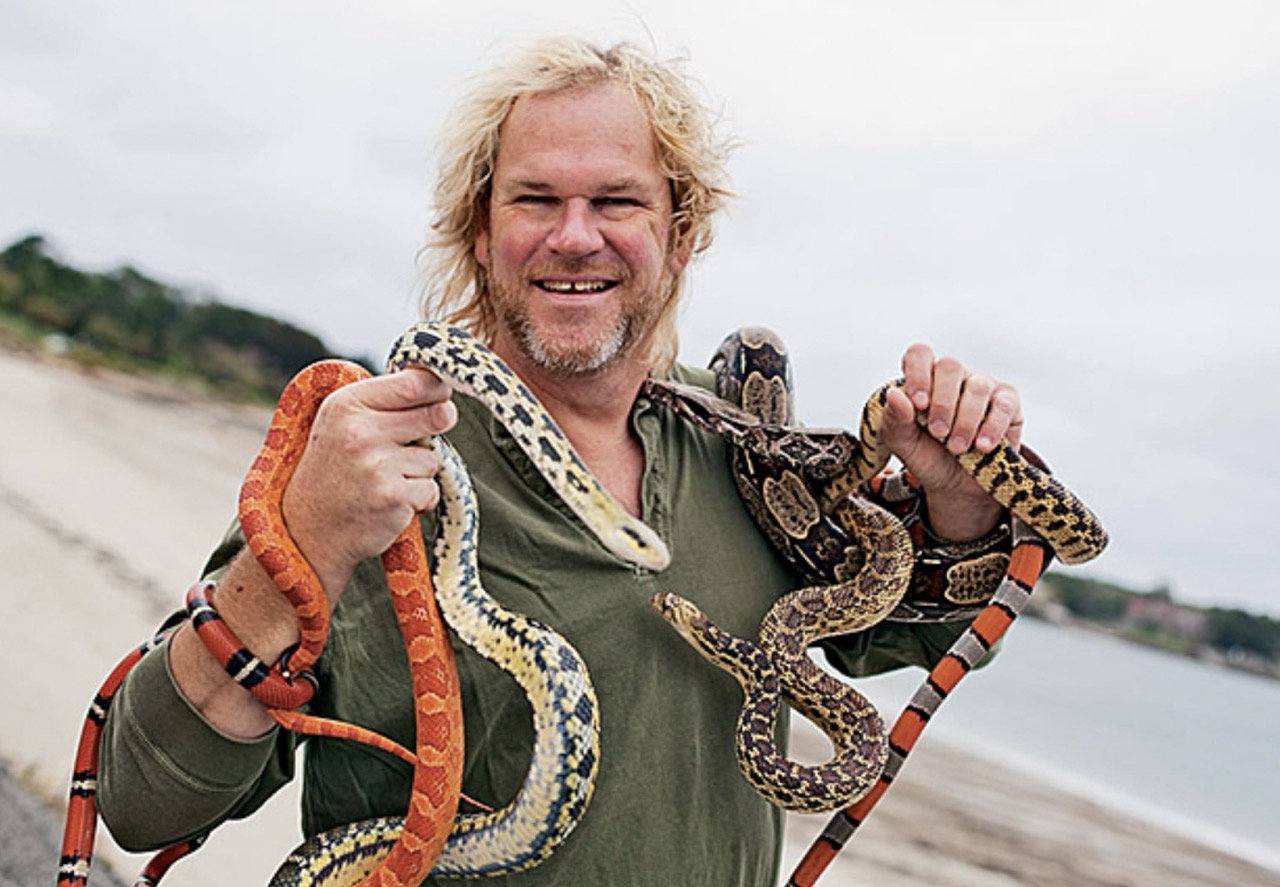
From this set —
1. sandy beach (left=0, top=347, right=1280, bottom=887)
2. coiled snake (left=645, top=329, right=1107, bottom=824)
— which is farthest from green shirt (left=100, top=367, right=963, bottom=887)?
sandy beach (left=0, top=347, right=1280, bottom=887)

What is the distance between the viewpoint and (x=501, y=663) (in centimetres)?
250

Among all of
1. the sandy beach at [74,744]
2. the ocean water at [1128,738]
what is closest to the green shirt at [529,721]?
the sandy beach at [74,744]

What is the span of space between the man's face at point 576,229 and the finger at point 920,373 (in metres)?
0.73

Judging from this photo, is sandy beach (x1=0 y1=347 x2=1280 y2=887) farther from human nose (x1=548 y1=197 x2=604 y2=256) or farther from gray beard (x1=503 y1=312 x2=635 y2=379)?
human nose (x1=548 y1=197 x2=604 y2=256)

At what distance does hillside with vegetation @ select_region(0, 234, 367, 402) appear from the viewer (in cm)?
4388

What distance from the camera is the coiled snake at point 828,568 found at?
276 centimetres

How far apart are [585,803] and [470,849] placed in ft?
0.90

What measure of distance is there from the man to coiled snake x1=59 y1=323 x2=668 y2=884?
71 millimetres

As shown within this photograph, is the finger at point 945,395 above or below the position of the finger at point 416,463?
above

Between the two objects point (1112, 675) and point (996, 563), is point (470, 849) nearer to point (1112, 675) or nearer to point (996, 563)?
point (996, 563)

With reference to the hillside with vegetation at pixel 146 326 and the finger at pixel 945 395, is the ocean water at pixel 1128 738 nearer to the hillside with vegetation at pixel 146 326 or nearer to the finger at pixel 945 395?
the finger at pixel 945 395

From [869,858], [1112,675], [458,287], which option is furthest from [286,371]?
[458,287]

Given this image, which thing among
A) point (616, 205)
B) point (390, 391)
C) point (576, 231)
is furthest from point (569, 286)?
point (390, 391)

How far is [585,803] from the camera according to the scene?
7.93ft
